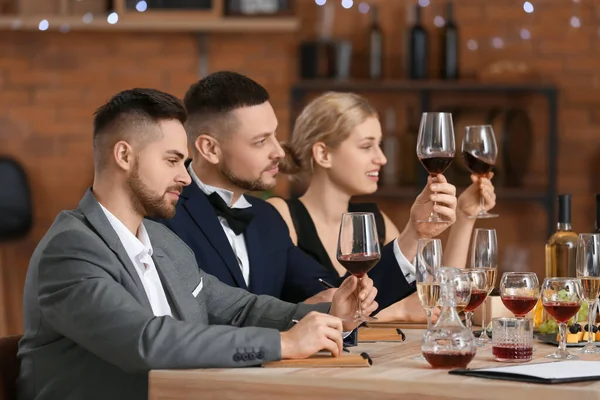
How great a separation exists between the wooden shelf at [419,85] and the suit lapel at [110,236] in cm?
318

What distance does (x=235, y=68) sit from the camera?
5.37 m

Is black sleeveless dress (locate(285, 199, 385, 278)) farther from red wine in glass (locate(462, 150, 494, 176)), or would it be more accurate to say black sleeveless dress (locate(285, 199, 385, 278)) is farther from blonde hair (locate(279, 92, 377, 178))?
red wine in glass (locate(462, 150, 494, 176))

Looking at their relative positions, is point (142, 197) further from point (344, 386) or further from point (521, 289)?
point (521, 289)

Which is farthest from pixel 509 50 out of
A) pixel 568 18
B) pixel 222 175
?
pixel 222 175

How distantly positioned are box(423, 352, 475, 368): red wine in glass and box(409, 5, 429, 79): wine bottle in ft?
11.3

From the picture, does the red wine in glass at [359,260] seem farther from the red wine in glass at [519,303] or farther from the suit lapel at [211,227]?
the suit lapel at [211,227]

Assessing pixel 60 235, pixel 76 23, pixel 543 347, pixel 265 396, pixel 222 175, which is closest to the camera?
pixel 265 396

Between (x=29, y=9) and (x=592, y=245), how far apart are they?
3833 mm

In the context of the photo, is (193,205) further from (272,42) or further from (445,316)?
(272,42)

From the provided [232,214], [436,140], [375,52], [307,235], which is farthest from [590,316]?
[375,52]

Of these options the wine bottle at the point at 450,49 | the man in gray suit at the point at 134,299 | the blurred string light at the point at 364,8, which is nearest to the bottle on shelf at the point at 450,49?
the wine bottle at the point at 450,49

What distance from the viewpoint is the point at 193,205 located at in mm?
2680

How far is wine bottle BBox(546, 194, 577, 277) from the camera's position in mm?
2637

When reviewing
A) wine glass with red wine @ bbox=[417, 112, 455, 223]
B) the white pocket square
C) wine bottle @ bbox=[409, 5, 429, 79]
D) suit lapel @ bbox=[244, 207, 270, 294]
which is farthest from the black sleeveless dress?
wine bottle @ bbox=[409, 5, 429, 79]
